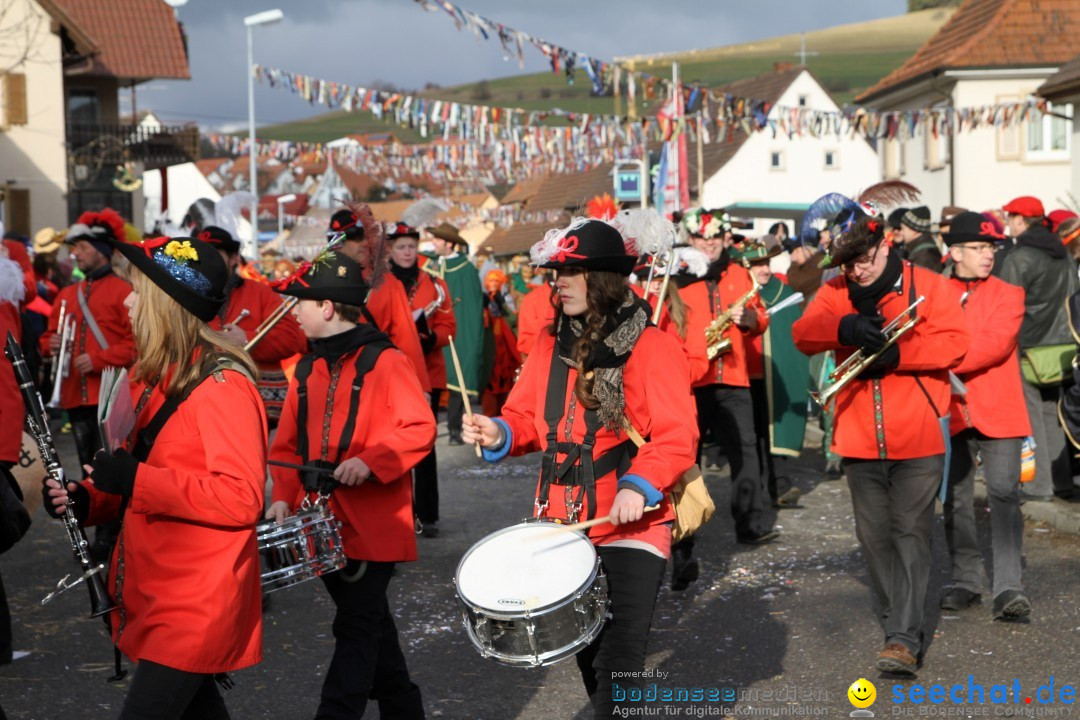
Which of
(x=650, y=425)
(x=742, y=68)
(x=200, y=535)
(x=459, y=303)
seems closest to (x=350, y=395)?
(x=650, y=425)

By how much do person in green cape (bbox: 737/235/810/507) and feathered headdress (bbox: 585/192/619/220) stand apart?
3.78 meters

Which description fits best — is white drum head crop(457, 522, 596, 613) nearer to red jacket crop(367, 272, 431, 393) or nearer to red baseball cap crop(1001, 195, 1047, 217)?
red jacket crop(367, 272, 431, 393)

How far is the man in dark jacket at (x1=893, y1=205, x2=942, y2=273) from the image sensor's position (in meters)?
12.0

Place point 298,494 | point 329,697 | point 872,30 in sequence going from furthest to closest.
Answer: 1. point 872,30
2. point 298,494
3. point 329,697

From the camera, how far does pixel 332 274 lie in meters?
5.10

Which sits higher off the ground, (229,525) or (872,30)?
(872,30)

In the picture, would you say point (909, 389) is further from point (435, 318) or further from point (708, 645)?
point (435, 318)

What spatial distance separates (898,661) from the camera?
6.07 m

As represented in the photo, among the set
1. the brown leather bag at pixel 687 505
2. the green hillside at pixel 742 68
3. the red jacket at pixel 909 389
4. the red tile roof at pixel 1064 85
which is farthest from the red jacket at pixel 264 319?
the green hillside at pixel 742 68

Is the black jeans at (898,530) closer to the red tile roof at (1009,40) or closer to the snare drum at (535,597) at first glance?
the snare drum at (535,597)

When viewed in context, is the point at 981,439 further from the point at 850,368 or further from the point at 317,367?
the point at 317,367

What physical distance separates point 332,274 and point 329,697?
151 centimetres

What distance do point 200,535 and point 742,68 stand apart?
407 ft

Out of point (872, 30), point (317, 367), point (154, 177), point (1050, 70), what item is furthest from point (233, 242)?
point (872, 30)
